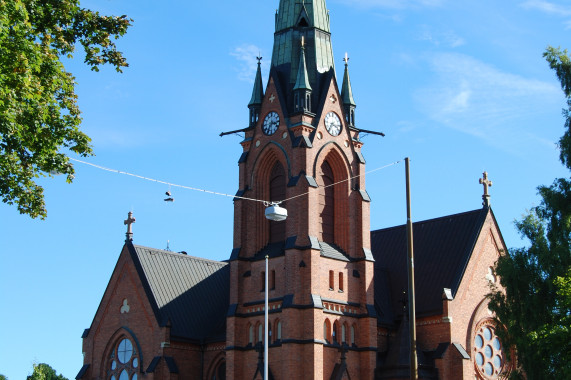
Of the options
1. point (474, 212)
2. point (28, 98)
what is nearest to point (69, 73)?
point (28, 98)

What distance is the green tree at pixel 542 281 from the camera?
3862 centimetres

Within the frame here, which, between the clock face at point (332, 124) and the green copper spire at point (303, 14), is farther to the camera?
the green copper spire at point (303, 14)

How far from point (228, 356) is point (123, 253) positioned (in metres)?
10.6

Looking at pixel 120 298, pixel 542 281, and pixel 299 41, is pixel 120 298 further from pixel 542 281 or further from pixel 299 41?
pixel 542 281

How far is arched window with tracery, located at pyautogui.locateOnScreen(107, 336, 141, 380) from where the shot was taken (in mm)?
53562

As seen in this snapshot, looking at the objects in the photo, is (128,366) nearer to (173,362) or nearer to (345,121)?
(173,362)

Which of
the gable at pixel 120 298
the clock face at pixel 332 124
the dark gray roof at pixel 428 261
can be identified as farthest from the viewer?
the gable at pixel 120 298

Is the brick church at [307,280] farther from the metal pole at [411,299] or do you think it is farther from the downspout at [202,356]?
the metal pole at [411,299]

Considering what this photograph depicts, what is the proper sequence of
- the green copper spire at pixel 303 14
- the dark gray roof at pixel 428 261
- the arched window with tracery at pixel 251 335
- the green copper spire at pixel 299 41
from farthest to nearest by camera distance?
the green copper spire at pixel 303 14 → the green copper spire at pixel 299 41 → the dark gray roof at pixel 428 261 → the arched window with tracery at pixel 251 335

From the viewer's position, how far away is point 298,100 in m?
51.3

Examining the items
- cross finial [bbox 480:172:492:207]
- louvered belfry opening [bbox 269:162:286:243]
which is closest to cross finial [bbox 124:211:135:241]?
louvered belfry opening [bbox 269:162:286:243]

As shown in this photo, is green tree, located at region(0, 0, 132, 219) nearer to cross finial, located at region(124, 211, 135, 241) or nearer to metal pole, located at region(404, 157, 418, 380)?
metal pole, located at region(404, 157, 418, 380)

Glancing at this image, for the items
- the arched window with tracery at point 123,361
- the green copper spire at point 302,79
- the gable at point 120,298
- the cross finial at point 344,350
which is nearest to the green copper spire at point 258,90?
the green copper spire at point 302,79

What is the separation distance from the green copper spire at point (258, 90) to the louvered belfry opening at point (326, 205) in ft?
19.3
